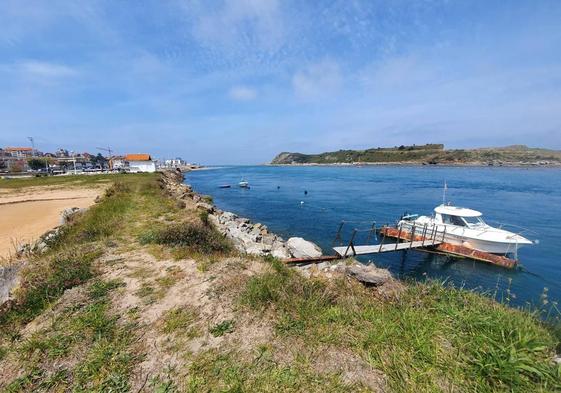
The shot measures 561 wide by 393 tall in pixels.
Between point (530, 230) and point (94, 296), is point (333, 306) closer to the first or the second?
point (94, 296)

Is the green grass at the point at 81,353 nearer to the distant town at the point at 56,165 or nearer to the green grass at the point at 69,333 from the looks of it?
the green grass at the point at 69,333

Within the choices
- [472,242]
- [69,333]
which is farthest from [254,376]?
[472,242]

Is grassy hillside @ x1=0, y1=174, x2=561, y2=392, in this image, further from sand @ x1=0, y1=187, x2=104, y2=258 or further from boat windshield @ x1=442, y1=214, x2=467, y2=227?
boat windshield @ x1=442, y1=214, x2=467, y2=227

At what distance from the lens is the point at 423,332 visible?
13.4 feet

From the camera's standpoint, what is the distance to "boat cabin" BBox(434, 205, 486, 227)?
18828mm

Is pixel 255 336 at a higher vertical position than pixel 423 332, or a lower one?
lower

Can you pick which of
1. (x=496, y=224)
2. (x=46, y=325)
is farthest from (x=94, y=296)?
(x=496, y=224)

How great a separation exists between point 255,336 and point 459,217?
20286 millimetres

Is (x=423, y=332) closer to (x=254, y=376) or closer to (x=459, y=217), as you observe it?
(x=254, y=376)

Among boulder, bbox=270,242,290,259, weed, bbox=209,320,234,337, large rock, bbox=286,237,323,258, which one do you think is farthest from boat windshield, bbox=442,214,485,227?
weed, bbox=209,320,234,337

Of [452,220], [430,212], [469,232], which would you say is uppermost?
[452,220]

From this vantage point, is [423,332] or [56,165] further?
[56,165]

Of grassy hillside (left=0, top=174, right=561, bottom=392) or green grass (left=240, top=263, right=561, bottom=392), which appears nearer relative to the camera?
green grass (left=240, top=263, right=561, bottom=392)

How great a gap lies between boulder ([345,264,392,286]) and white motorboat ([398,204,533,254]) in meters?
14.4
